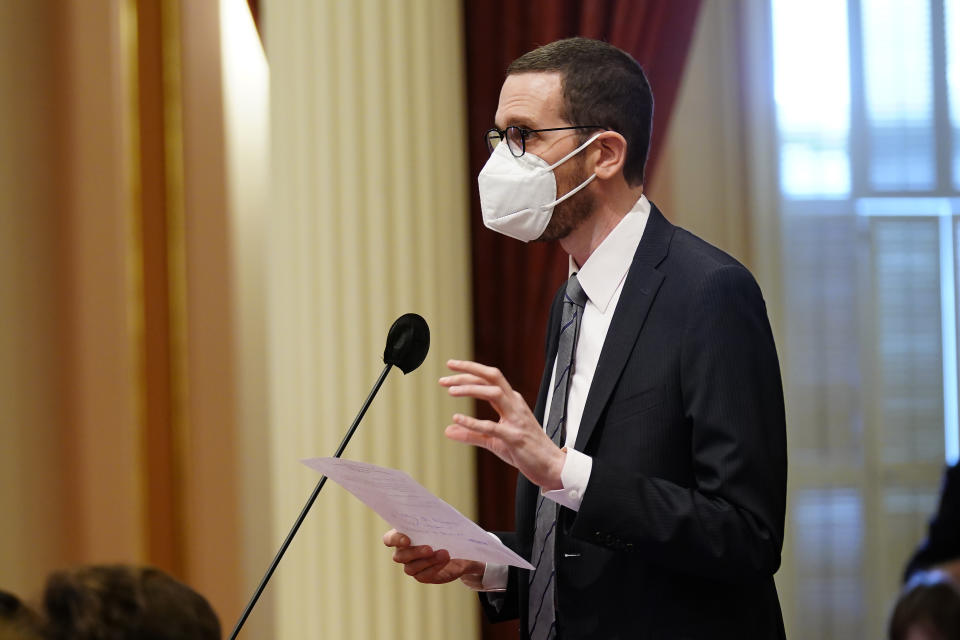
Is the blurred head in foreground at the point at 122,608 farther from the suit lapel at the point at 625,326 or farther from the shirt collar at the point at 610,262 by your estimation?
the shirt collar at the point at 610,262

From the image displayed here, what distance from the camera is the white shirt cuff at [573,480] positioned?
153cm

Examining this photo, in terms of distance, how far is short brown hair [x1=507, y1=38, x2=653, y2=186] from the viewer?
1889mm

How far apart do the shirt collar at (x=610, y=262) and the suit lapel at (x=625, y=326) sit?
49 millimetres

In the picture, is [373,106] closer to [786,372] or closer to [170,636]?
[786,372]

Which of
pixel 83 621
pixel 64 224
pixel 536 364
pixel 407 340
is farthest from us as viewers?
pixel 64 224

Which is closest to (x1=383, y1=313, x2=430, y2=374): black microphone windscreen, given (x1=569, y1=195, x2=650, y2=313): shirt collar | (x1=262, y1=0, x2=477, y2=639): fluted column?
(x1=569, y1=195, x2=650, y2=313): shirt collar

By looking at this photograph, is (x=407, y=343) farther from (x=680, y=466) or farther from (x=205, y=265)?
(x=205, y=265)

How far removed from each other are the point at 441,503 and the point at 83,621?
0.59 m

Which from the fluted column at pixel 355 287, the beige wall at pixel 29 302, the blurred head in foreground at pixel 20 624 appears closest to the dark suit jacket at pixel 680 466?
the blurred head in foreground at pixel 20 624

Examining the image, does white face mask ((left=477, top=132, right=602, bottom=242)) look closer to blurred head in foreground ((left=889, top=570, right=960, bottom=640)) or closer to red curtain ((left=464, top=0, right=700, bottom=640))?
blurred head in foreground ((left=889, top=570, right=960, bottom=640))

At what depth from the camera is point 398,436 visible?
2912 mm

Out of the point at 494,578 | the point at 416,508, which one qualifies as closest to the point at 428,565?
the point at 494,578

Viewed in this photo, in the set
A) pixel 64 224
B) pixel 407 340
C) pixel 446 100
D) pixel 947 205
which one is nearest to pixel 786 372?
pixel 947 205

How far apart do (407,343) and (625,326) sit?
14.1 inches
